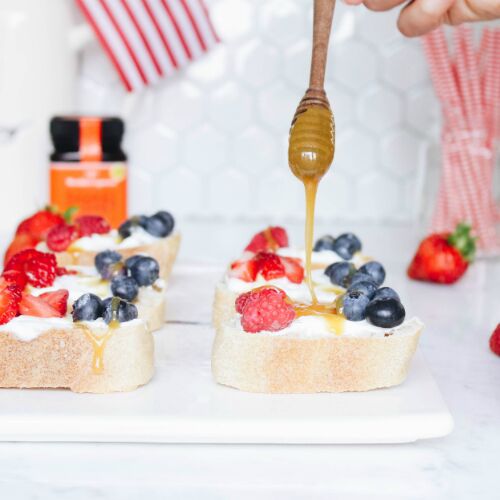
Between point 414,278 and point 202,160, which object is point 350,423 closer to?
point 414,278

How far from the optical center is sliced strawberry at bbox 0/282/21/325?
122 cm

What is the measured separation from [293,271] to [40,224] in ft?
1.94

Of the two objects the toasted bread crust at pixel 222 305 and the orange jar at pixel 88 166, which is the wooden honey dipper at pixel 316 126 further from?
the orange jar at pixel 88 166

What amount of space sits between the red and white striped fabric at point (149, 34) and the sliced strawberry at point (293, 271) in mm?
1129

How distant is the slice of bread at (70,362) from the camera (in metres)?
1.20

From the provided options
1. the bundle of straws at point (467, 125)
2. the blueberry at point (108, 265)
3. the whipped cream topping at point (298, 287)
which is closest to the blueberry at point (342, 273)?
the whipped cream topping at point (298, 287)

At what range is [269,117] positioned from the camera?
264cm

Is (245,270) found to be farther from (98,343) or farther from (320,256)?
(98,343)

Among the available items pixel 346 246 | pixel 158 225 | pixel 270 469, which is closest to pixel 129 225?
pixel 158 225

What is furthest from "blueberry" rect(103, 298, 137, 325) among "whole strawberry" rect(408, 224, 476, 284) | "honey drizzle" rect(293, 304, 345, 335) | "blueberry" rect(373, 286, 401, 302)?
"whole strawberry" rect(408, 224, 476, 284)

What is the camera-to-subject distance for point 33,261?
1428mm

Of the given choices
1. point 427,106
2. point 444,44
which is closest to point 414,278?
point 444,44

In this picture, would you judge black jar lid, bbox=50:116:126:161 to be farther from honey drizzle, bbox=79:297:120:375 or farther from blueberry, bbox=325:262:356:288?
honey drizzle, bbox=79:297:120:375

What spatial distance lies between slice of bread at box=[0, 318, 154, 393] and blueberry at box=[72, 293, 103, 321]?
0.07 ft
